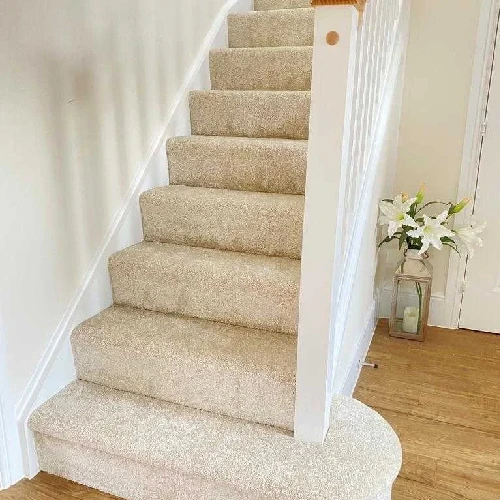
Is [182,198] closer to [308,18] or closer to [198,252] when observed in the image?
[198,252]

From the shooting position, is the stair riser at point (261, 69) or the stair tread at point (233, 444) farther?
the stair riser at point (261, 69)

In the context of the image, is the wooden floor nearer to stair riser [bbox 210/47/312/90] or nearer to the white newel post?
the white newel post

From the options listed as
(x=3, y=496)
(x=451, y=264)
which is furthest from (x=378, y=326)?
(x=3, y=496)

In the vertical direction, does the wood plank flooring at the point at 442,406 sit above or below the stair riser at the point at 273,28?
below

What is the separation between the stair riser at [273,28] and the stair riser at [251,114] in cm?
57

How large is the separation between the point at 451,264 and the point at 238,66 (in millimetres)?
1507

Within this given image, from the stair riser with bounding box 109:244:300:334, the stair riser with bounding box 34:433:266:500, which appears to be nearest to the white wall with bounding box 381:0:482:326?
the stair riser with bounding box 109:244:300:334

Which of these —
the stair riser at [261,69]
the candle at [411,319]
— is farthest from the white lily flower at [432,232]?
the stair riser at [261,69]

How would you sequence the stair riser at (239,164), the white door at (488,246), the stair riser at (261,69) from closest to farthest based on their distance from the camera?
the stair riser at (239,164) → the stair riser at (261,69) → the white door at (488,246)

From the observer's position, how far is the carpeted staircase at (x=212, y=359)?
4.87 ft

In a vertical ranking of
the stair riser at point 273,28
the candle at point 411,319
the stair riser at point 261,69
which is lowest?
the candle at point 411,319

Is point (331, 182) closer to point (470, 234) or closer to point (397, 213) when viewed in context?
point (397, 213)

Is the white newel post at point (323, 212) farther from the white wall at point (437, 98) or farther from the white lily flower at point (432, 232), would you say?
the white wall at point (437, 98)

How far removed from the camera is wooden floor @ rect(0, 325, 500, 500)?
5.57 feet
